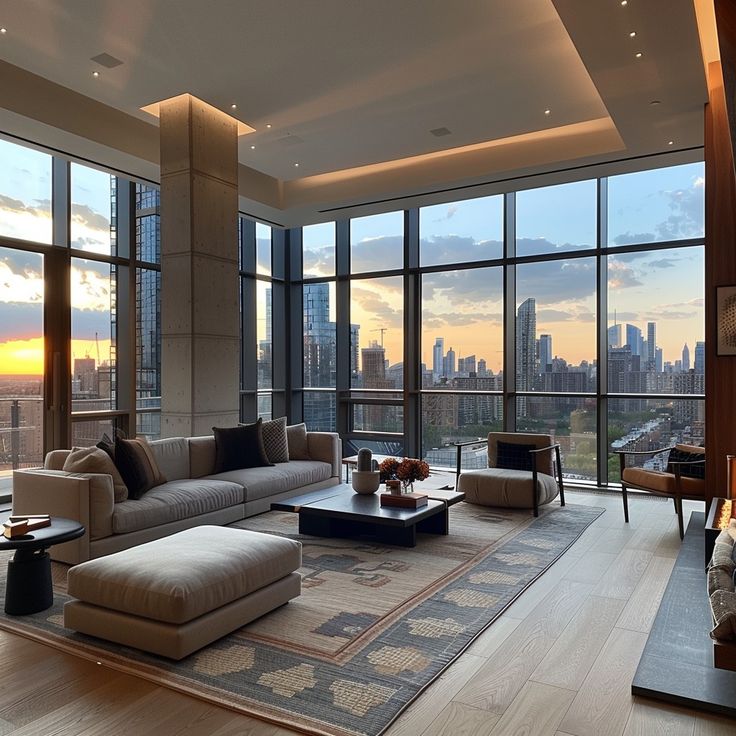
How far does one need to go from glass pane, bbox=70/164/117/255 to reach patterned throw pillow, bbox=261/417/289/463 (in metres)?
2.98

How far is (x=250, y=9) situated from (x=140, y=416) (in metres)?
4.93

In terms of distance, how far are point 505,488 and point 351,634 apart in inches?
127

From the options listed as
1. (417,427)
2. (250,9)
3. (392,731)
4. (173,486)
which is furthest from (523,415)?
(392,731)

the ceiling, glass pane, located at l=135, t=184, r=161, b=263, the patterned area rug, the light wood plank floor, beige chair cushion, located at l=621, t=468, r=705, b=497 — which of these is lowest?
the light wood plank floor

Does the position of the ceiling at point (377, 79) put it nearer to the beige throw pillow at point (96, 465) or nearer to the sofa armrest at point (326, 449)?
the beige throw pillow at point (96, 465)

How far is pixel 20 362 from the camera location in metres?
6.66

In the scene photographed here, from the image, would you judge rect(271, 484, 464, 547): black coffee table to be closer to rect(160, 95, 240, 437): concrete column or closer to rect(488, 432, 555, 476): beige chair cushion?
rect(488, 432, 555, 476): beige chair cushion

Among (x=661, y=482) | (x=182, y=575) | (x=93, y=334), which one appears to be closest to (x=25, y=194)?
(x=93, y=334)

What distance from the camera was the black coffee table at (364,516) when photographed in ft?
15.5

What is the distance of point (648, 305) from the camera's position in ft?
24.4

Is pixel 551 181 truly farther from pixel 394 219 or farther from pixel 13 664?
pixel 13 664

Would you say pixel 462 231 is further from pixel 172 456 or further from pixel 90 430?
pixel 90 430

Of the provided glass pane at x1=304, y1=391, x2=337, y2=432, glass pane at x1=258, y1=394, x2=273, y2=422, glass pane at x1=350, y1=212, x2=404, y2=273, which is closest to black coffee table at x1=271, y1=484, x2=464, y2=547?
glass pane at x1=304, y1=391, x2=337, y2=432

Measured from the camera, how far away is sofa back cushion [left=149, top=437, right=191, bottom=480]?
5492mm
